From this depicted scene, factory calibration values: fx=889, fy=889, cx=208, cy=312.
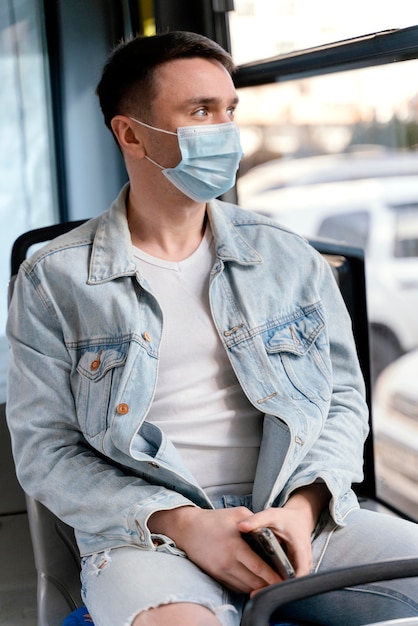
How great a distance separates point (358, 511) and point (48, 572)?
2.12 feet

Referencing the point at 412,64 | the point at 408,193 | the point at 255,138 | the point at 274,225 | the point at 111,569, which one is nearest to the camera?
the point at 111,569

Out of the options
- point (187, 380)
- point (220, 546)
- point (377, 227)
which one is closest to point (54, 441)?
point (187, 380)

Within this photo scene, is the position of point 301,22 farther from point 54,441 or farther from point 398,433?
point 54,441

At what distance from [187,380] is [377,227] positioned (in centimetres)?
151

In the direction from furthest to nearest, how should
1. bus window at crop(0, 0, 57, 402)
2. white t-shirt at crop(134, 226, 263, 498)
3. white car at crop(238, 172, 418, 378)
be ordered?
bus window at crop(0, 0, 57, 402) < white car at crop(238, 172, 418, 378) < white t-shirt at crop(134, 226, 263, 498)

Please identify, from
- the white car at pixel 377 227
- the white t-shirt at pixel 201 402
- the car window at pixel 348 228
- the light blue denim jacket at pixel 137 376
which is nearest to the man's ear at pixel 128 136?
the light blue denim jacket at pixel 137 376

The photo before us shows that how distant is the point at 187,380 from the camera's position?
161cm

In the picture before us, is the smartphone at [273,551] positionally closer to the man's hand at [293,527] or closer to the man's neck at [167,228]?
the man's hand at [293,527]

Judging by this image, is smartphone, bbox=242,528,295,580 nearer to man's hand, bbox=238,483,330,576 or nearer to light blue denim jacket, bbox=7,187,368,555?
man's hand, bbox=238,483,330,576

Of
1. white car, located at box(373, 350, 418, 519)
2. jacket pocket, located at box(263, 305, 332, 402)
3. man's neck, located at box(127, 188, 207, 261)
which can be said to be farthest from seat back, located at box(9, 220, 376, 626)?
white car, located at box(373, 350, 418, 519)

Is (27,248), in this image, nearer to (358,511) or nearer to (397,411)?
(358,511)

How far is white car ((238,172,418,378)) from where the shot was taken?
8.68ft

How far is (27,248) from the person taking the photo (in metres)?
1.99

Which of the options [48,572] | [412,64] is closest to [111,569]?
[48,572]
